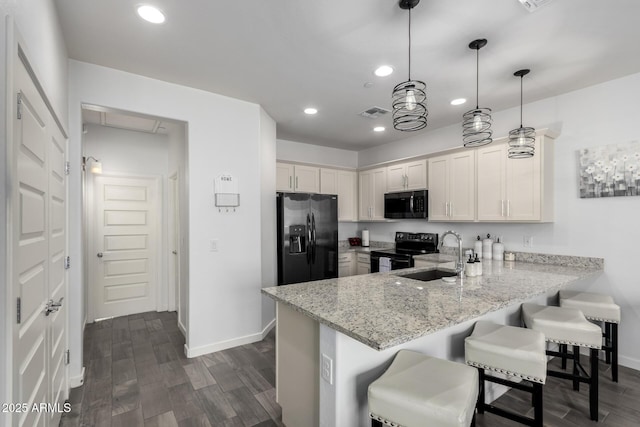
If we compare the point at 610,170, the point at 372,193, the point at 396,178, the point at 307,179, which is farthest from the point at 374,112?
the point at 610,170

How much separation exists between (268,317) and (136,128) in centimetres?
324

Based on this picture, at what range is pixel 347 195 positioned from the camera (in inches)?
214

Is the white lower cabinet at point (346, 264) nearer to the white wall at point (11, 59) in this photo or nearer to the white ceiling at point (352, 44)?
the white ceiling at point (352, 44)

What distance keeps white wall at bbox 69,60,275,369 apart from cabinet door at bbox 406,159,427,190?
229cm

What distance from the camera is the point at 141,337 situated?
12.0 feet

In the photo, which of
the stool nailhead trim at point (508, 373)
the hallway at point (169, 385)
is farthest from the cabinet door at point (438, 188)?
the hallway at point (169, 385)

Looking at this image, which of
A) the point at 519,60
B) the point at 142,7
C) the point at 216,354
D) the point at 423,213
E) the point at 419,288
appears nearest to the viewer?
the point at 142,7

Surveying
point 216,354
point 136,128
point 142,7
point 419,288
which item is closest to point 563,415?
point 419,288

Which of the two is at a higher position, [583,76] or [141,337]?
[583,76]

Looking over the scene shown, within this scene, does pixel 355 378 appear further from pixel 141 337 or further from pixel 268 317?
pixel 141 337

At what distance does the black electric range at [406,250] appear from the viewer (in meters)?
4.38

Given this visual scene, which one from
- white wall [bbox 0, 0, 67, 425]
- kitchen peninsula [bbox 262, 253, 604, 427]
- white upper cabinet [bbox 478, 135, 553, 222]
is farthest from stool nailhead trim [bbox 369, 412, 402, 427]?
white upper cabinet [bbox 478, 135, 553, 222]

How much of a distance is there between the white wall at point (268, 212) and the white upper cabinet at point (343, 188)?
130 centimetres

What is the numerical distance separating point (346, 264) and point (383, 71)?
3199 millimetres
